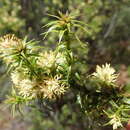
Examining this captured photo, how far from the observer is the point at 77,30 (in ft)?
17.0

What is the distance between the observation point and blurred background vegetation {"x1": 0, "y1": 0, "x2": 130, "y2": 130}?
16.1 ft

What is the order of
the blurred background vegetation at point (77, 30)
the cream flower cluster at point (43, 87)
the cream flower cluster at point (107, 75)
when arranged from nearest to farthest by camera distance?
the cream flower cluster at point (43, 87), the cream flower cluster at point (107, 75), the blurred background vegetation at point (77, 30)

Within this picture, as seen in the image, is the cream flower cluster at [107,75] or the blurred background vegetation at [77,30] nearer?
the cream flower cluster at [107,75]

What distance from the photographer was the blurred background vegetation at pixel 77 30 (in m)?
4.91

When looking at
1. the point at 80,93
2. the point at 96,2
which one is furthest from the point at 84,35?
the point at 80,93

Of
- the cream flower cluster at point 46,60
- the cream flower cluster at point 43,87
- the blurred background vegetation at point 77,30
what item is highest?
the blurred background vegetation at point 77,30

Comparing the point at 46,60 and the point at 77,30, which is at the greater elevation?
the point at 77,30

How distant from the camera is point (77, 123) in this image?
5.22m

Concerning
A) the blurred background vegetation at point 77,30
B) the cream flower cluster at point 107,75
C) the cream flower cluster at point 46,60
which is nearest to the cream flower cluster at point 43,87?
the cream flower cluster at point 46,60

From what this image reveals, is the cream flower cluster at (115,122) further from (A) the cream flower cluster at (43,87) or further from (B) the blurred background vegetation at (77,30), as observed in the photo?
(B) the blurred background vegetation at (77,30)

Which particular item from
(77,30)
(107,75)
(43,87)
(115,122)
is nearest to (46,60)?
(43,87)

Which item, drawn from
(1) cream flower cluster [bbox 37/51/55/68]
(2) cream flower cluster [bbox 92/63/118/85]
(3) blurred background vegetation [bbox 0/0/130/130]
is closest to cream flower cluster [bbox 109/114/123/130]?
(2) cream flower cluster [bbox 92/63/118/85]

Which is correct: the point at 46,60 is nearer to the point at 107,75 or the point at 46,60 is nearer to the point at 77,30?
the point at 107,75

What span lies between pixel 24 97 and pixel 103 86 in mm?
419
